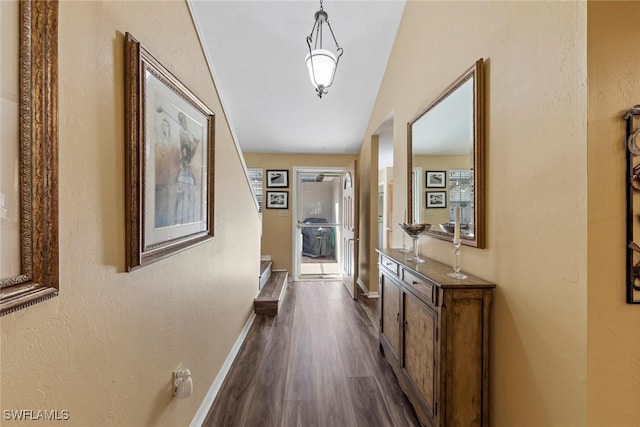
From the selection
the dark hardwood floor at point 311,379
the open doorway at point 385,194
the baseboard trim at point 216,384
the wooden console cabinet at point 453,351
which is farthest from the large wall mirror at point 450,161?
the open doorway at point 385,194

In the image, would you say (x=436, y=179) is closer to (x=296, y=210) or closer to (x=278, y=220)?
(x=296, y=210)

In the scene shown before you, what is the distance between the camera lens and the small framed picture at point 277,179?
4785mm

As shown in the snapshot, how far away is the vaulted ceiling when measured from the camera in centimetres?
256

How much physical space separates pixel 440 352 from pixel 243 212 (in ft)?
6.38

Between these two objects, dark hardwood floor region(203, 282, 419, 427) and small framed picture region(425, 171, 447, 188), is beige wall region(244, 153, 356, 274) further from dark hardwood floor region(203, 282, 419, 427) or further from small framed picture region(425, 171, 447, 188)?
small framed picture region(425, 171, 447, 188)

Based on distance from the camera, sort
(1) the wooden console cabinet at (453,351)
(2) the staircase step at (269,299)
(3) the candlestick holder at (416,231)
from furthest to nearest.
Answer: (2) the staircase step at (269,299) < (3) the candlestick holder at (416,231) < (1) the wooden console cabinet at (453,351)

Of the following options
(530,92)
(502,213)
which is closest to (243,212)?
(502,213)

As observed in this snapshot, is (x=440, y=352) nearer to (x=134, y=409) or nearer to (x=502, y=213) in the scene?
(x=502, y=213)

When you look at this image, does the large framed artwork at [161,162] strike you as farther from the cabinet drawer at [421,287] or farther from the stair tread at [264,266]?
the stair tread at [264,266]

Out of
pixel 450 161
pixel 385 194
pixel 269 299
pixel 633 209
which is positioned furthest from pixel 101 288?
pixel 385 194

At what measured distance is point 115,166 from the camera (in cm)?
91

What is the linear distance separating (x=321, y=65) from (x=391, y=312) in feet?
6.32

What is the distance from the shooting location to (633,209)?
0.91m

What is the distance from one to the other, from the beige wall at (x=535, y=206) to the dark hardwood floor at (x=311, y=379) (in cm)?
75
